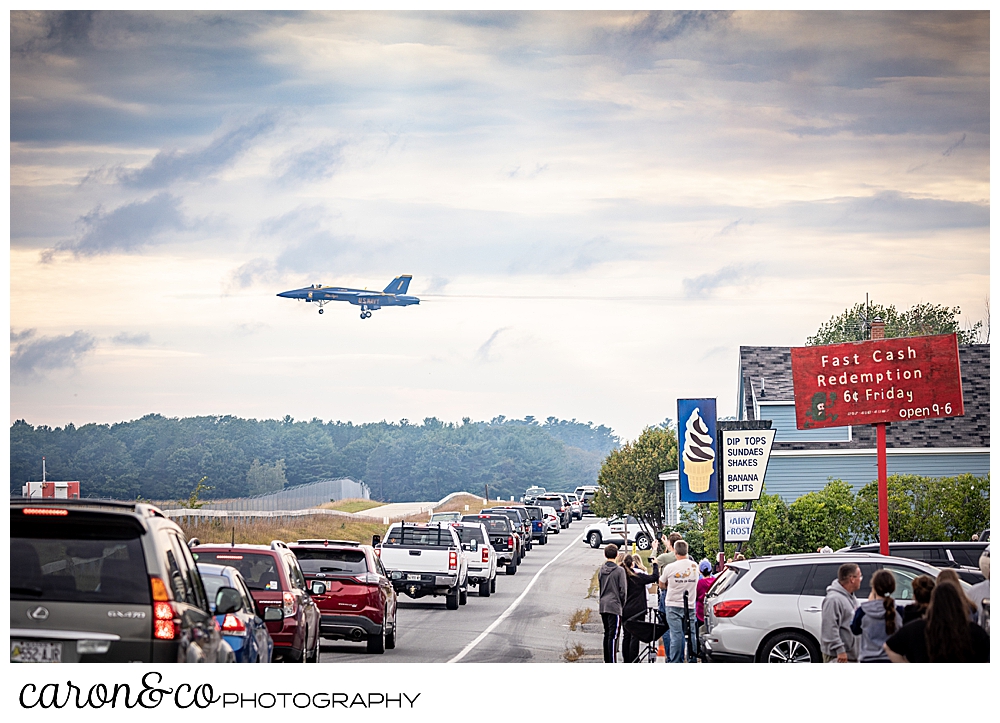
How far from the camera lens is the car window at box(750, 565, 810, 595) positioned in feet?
46.4

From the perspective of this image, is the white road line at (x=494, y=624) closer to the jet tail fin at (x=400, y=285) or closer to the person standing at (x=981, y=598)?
the person standing at (x=981, y=598)

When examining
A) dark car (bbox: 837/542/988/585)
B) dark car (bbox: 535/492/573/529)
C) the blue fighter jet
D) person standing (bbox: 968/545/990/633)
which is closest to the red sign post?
dark car (bbox: 837/542/988/585)

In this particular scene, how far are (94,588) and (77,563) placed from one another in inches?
9.7

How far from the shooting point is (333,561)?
738 inches

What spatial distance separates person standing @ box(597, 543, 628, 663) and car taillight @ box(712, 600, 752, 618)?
2.06 metres

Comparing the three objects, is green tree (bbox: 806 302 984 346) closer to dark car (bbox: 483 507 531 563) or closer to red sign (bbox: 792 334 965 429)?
dark car (bbox: 483 507 531 563)

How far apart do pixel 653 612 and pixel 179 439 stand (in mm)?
123802

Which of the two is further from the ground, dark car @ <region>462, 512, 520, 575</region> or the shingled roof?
the shingled roof

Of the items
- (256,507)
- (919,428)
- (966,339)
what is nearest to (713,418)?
(919,428)

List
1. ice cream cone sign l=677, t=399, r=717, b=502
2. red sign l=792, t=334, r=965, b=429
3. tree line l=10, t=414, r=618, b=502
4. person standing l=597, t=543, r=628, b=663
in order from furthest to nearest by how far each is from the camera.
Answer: tree line l=10, t=414, r=618, b=502, ice cream cone sign l=677, t=399, r=717, b=502, red sign l=792, t=334, r=965, b=429, person standing l=597, t=543, r=628, b=663

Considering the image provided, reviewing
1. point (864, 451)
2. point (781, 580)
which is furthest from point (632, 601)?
point (864, 451)

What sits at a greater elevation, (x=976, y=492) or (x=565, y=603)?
(x=976, y=492)
